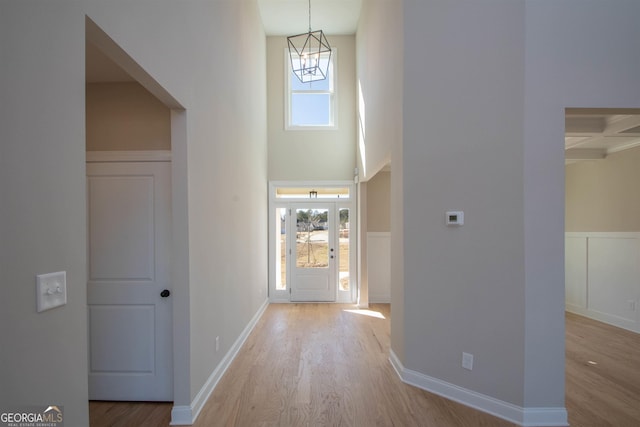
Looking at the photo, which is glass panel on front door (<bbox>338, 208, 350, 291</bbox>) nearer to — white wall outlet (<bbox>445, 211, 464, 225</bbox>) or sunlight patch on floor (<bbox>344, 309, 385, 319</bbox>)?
sunlight patch on floor (<bbox>344, 309, 385, 319</bbox>)

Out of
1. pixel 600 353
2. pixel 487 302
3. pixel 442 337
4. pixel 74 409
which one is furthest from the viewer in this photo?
pixel 600 353

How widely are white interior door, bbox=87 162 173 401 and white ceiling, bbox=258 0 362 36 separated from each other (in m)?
4.02

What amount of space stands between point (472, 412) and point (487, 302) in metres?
0.87

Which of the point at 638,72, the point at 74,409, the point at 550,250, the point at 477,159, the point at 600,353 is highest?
the point at 638,72

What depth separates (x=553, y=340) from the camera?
87.0 inches

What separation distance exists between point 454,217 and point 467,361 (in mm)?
1200

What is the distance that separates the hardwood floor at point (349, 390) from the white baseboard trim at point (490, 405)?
0.21ft

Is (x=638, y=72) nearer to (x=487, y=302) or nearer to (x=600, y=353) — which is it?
(x=487, y=302)

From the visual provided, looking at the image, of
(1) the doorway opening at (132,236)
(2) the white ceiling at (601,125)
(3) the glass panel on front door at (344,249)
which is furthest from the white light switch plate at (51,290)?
(3) the glass panel on front door at (344,249)

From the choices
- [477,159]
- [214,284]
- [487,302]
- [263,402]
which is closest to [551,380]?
[487,302]

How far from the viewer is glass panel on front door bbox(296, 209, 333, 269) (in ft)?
18.6

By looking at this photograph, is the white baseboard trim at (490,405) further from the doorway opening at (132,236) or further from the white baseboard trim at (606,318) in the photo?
the white baseboard trim at (606,318)

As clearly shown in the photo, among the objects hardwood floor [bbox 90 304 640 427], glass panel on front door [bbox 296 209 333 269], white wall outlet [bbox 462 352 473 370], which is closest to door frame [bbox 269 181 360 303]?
glass panel on front door [bbox 296 209 333 269]

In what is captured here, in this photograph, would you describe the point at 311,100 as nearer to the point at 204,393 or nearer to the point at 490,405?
the point at 204,393
